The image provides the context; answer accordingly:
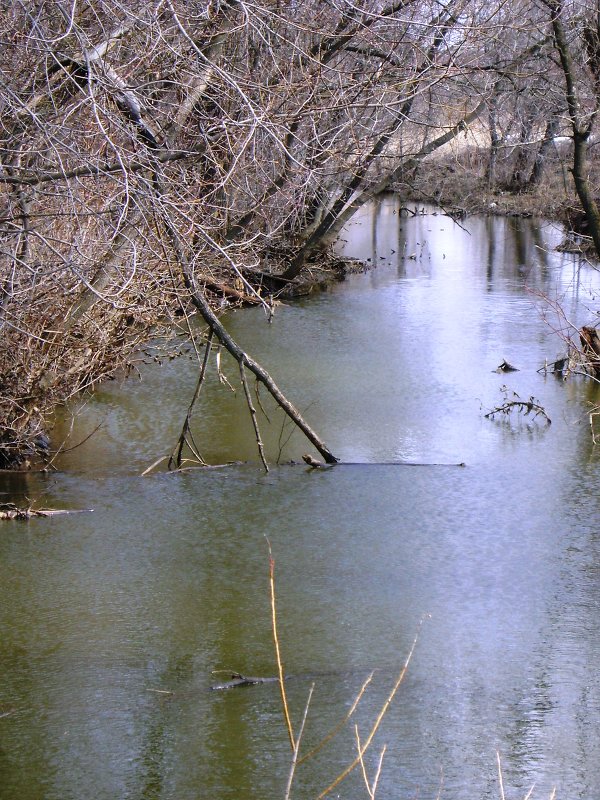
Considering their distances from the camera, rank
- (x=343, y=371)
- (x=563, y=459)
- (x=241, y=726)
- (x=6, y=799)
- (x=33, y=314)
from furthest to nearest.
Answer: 1. (x=343, y=371)
2. (x=563, y=459)
3. (x=33, y=314)
4. (x=241, y=726)
5. (x=6, y=799)

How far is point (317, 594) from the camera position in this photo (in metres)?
4.84

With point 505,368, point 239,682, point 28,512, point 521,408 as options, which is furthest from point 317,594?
point 505,368

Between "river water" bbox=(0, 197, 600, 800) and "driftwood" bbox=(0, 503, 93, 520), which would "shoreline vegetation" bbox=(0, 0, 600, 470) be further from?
"driftwood" bbox=(0, 503, 93, 520)

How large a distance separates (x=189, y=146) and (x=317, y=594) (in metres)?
4.10

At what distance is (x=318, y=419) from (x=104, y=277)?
77.2 inches

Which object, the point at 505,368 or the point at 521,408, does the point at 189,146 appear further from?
the point at 505,368

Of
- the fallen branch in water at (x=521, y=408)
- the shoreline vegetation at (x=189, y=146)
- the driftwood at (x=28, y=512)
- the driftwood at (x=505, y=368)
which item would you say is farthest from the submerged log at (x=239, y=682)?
the driftwood at (x=505, y=368)

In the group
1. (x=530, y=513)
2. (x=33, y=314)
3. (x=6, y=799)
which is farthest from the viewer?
(x=33, y=314)

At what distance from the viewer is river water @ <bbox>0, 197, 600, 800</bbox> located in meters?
3.56

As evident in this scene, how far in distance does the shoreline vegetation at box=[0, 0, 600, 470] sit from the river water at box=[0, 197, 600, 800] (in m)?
0.46

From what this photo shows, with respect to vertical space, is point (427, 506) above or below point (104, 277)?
below

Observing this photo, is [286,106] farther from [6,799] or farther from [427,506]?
[6,799]

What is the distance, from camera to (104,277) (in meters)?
6.59

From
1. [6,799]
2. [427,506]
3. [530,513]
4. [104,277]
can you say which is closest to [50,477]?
[104,277]
